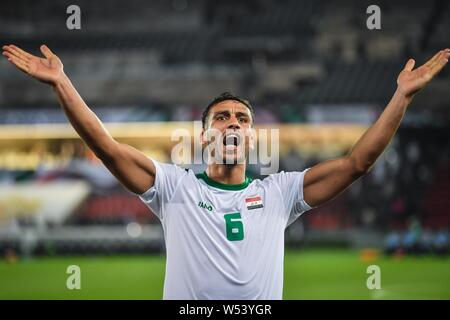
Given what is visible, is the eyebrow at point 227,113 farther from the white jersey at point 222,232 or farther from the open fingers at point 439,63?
the open fingers at point 439,63

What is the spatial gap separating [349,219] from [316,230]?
3.63ft

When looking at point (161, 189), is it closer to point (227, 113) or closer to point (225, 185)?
point (225, 185)

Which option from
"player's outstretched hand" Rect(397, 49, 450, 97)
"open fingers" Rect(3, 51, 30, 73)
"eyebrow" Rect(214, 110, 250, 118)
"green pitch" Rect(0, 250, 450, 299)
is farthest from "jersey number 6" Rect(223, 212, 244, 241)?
"green pitch" Rect(0, 250, 450, 299)

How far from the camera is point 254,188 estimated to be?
3.94 m

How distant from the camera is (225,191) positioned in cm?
391

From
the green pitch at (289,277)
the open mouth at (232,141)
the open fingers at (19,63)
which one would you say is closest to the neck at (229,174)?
the open mouth at (232,141)

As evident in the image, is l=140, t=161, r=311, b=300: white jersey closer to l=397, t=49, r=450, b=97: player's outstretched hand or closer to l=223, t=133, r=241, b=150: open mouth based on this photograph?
l=223, t=133, r=241, b=150: open mouth

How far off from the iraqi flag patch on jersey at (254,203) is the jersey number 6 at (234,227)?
4.2 inches

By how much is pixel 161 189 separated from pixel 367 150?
1.11 meters

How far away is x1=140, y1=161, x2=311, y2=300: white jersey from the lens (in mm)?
3631

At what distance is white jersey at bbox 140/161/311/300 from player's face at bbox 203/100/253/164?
17 cm

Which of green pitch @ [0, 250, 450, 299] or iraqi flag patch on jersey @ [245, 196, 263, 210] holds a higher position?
green pitch @ [0, 250, 450, 299]

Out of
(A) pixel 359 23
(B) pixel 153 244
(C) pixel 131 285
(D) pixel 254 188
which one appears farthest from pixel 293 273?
(A) pixel 359 23

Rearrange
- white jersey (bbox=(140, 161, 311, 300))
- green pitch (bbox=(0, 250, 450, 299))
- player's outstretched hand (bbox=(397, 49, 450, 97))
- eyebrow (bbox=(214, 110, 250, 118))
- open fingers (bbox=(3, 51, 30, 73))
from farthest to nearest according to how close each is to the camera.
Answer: green pitch (bbox=(0, 250, 450, 299)) < eyebrow (bbox=(214, 110, 250, 118)) < player's outstretched hand (bbox=(397, 49, 450, 97)) < open fingers (bbox=(3, 51, 30, 73)) < white jersey (bbox=(140, 161, 311, 300))
